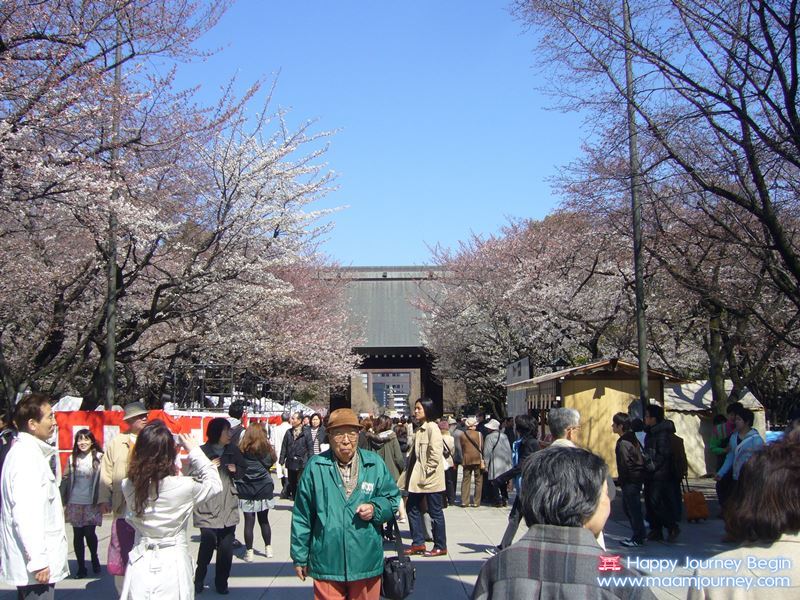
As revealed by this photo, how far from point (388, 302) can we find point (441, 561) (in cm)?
3295

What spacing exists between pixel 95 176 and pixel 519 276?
17.4 m

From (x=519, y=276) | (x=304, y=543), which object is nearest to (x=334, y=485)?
(x=304, y=543)

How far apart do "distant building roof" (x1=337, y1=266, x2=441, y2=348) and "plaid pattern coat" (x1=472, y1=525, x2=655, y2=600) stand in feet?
110

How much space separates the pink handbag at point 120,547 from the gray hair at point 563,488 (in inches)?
153

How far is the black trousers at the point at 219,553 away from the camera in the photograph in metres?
7.26

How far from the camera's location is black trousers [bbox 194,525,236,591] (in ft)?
23.8

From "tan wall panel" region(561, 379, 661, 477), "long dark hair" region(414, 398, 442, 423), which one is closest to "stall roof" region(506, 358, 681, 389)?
"tan wall panel" region(561, 379, 661, 477)

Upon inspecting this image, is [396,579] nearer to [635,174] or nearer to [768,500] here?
[768,500]

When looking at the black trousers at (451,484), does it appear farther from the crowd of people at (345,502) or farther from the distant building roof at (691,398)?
the distant building roof at (691,398)

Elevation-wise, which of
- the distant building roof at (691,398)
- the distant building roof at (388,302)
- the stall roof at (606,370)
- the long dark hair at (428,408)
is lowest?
the long dark hair at (428,408)

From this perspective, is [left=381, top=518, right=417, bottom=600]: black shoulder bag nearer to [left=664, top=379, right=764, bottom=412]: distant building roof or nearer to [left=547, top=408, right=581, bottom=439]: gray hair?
[left=547, top=408, right=581, bottom=439]: gray hair

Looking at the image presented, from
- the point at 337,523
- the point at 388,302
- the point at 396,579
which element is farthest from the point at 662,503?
the point at 388,302

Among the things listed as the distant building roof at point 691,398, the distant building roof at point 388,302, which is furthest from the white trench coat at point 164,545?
the distant building roof at point 388,302

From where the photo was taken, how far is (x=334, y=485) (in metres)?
4.55
